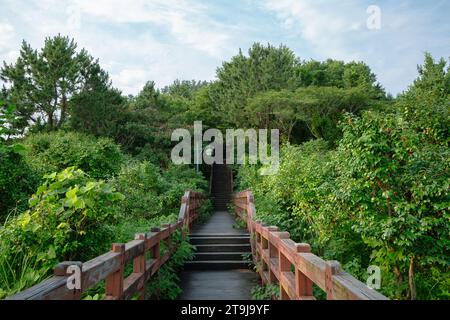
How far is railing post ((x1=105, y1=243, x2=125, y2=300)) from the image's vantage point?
112 inches

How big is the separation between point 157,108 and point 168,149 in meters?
3.61

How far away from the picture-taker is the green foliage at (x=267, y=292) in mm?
4129

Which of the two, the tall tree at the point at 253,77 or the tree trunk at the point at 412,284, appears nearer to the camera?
the tree trunk at the point at 412,284

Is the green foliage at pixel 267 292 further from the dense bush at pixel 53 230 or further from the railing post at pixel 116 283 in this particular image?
the dense bush at pixel 53 230

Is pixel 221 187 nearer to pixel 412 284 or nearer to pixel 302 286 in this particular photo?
pixel 412 284

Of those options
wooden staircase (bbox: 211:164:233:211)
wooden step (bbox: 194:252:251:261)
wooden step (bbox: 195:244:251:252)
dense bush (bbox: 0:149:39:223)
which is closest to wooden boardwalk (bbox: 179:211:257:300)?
wooden step (bbox: 194:252:251:261)

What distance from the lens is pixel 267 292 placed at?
4430 mm

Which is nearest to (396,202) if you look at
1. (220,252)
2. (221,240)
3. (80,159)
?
(220,252)

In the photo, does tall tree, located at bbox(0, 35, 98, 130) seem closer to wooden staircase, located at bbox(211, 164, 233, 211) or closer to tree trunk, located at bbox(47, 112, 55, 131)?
tree trunk, located at bbox(47, 112, 55, 131)

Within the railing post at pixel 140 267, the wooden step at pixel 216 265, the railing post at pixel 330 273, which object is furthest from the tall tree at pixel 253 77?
the railing post at pixel 330 273

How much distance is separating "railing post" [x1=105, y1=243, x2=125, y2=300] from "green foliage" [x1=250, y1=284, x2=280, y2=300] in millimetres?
1890

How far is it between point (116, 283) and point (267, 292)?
2.18 m

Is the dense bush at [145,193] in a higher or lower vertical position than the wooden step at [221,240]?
higher

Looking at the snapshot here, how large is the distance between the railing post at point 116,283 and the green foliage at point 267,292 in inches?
74.4
